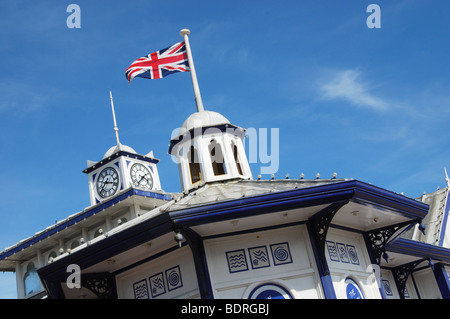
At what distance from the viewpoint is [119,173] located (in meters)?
39.1

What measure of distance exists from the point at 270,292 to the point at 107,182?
2651cm

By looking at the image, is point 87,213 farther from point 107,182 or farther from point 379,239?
point 379,239

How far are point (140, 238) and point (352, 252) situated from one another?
6.00 m

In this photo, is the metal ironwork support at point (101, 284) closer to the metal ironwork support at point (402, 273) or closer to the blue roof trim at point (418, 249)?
the blue roof trim at point (418, 249)

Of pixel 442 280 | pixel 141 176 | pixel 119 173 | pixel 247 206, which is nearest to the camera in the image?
pixel 247 206

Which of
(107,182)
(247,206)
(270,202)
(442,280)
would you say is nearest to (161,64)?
(247,206)

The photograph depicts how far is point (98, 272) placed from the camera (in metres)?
16.5

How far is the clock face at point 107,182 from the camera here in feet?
128

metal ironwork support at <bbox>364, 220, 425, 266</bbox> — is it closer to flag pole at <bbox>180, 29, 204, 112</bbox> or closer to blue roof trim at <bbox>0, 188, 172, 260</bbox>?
flag pole at <bbox>180, 29, 204, 112</bbox>

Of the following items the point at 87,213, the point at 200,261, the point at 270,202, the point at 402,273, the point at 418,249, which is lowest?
the point at 402,273

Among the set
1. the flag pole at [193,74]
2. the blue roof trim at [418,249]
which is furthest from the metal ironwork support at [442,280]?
the flag pole at [193,74]
